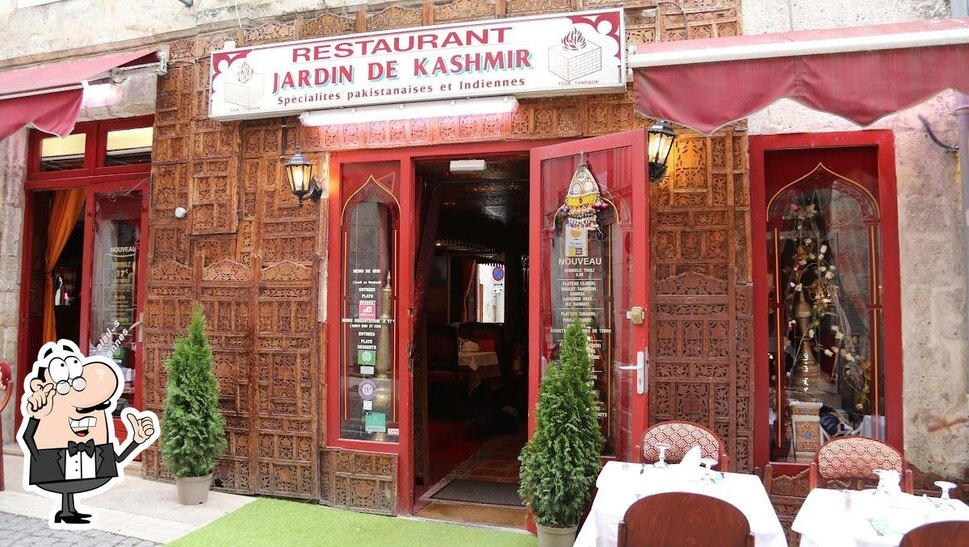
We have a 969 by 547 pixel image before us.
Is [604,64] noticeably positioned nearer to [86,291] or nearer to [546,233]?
[546,233]

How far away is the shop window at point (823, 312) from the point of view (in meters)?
4.98

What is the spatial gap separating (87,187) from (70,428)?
4.09 metres

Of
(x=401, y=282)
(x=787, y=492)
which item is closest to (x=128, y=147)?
(x=401, y=282)

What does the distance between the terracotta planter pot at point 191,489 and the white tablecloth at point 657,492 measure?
11.5 feet

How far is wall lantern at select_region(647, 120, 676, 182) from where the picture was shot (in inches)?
188

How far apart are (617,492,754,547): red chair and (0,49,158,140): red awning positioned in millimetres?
5307

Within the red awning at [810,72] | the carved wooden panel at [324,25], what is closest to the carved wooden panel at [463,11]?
the carved wooden panel at [324,25]

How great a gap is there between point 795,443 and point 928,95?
2.72 meters

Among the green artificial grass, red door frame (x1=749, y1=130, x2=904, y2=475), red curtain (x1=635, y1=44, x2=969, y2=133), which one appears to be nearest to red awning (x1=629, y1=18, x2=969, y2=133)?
red curtain (x1=635, y1=44, x2=969, y2=133)

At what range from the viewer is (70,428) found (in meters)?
3.88

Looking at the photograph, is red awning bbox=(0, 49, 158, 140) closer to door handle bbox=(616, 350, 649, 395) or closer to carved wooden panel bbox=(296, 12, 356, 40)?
carved wooden panel bbox=(296, 12, 356, 40)

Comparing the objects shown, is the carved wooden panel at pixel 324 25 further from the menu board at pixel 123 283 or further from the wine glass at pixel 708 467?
the wine glass at pixel 708 467

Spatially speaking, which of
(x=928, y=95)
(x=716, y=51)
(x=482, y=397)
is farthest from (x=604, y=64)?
(x=482, y=397)

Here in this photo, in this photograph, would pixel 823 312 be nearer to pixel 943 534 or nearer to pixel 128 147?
pixel 943 534
